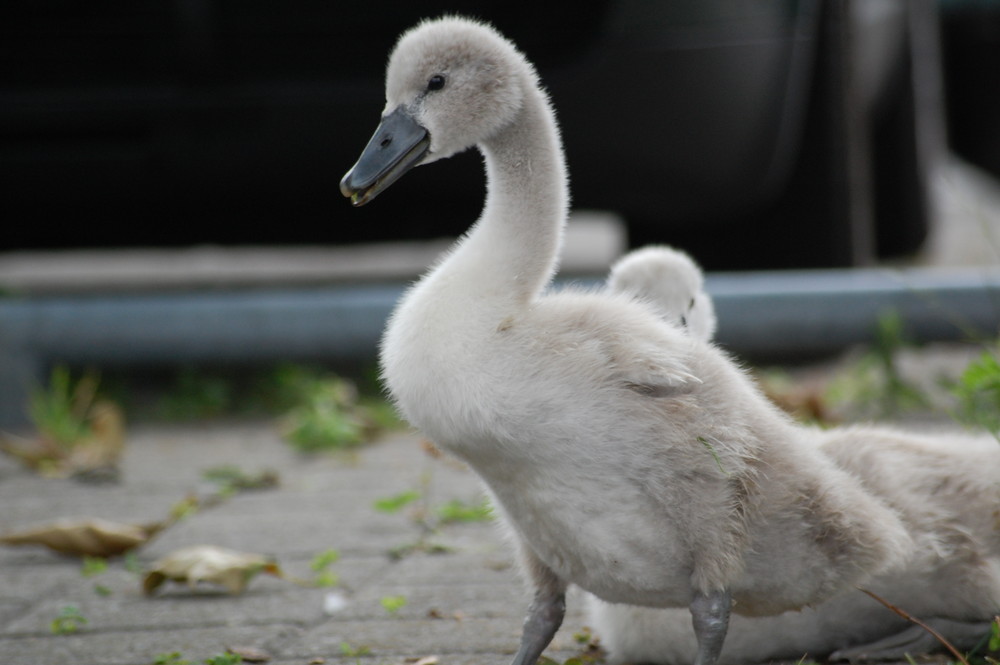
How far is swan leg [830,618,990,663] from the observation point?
2.69m

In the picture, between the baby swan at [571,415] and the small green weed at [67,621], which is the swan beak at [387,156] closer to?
the baby swan at [571,415]

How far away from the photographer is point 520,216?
2.65m

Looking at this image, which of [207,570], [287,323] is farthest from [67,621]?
[287,323]

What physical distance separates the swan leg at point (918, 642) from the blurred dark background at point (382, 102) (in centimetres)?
272

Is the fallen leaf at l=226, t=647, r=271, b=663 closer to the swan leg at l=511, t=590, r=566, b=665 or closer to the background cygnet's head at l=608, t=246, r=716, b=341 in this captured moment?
the swan leg at l=511, t=590, r=566, b=665

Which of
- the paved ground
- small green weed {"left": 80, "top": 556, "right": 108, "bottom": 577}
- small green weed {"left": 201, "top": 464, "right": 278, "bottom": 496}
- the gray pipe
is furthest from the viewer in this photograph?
the gray pipe

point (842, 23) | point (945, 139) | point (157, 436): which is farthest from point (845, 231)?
point (945, 139)

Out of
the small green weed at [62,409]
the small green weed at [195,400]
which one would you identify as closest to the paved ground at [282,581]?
the small green weed at [62,409]

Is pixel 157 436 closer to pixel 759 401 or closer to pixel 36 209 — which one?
pixel 36 209

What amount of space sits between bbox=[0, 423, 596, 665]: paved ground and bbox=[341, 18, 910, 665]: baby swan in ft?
1.56

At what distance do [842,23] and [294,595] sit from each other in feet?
11.1

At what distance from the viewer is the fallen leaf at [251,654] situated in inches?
110

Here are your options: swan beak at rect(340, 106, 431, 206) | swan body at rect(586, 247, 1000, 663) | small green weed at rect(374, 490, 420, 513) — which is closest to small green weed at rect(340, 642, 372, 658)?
swan body at rect(586, 247, 1000, 663)

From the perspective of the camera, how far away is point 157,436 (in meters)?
5.19
